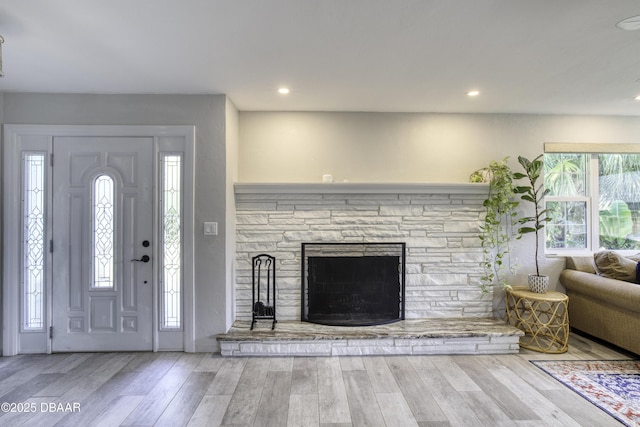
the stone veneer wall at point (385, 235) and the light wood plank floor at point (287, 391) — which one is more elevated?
the stone veneer wall at point (385, 235)

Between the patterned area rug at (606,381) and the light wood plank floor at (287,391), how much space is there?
0.09 meters

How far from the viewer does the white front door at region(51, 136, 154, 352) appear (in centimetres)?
300

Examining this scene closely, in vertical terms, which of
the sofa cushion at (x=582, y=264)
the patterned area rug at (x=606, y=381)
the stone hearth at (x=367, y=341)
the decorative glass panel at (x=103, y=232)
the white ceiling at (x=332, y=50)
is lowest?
the patterned area rug at (x=606, y=381)

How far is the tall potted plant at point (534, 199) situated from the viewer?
10.6ft

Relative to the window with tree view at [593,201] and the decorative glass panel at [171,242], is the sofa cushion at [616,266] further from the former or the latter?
the decorative glass panel at [171,242]

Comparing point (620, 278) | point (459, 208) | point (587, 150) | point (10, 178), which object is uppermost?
point (587, 150)

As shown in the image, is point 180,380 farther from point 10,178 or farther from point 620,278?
point 620,278

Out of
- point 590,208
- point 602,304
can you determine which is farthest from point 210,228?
point 590,208

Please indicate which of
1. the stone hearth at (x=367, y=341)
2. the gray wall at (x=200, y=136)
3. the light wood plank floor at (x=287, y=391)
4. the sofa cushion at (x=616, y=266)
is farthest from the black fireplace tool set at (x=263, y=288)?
the sofa cushion at (x=616, y=266)

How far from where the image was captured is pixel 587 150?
362cm

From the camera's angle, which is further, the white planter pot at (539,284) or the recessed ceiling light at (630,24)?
the white planter pot at (539,284)

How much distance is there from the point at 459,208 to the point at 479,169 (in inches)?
20.1

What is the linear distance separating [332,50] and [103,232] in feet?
8.62

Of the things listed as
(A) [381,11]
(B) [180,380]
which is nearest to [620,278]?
(A) [381,11]
